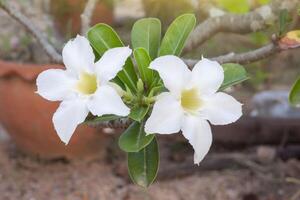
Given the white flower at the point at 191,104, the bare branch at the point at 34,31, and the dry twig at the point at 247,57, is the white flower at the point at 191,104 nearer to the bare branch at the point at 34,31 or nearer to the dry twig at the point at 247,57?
the dry twig at the point at 247,57

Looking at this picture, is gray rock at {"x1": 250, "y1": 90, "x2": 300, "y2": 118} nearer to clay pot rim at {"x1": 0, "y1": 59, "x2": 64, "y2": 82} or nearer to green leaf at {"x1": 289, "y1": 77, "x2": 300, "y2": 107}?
clay pot rim at {"x1": 0, "y1": 59, "x2": 64, "y2": 82}

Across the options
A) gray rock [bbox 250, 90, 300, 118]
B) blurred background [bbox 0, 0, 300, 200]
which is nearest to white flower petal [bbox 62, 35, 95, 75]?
blurred background [bbox 0, 0, 300, 200]

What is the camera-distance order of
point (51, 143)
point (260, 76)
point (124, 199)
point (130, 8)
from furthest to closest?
point (130, 8), point (260, 76), point (51, 143), point (124, 199)

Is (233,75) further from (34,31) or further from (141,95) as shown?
(34,31)

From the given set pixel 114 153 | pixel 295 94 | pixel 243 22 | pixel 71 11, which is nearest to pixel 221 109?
pixel 295 94

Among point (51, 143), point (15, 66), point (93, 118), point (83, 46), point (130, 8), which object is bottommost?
point (130, 8)

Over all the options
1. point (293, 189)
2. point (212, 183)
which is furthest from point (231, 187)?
point (293, 189)

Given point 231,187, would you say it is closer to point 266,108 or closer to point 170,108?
point 266,108
